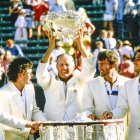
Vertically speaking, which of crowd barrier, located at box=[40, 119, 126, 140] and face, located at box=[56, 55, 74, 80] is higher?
face, located at box=[56, 55, 74, 80]

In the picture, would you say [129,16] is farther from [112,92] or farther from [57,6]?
[112,92]

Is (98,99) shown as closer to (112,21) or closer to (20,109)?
(20,109)

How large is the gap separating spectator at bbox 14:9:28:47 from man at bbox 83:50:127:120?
14014 mm

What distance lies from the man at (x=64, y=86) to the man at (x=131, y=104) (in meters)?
0.69

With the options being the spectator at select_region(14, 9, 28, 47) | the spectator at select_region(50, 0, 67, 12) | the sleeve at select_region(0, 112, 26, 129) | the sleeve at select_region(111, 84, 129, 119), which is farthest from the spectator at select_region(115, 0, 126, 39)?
the sleeve at select_region(0, 112, 26, 129)

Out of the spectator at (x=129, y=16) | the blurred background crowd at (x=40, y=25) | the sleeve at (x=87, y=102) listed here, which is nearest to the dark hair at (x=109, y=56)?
the sleeve at (x=87, y=102)

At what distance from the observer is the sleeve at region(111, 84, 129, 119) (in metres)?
9.95

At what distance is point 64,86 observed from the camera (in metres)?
10.7

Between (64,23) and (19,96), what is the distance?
3.39 ft

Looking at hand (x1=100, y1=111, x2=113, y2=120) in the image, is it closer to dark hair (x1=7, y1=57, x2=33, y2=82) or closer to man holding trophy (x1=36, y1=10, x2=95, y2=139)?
man holding trophy (x1=36, y1=10, x2=95, y2=139)

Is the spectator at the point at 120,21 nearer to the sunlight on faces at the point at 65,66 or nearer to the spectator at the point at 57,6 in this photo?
the spectator at the point at 57,6

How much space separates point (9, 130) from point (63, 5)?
13.6 metres

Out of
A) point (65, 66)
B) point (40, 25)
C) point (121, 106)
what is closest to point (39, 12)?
point (40, 25)

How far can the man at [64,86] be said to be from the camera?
34.7 feet
